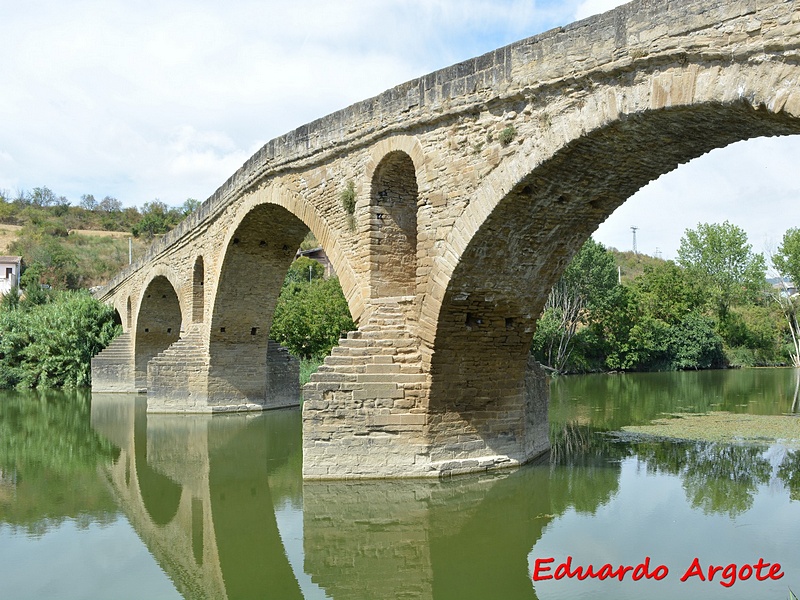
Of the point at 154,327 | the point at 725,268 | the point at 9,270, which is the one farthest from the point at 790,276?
the point at 9,270

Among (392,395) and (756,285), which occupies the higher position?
(756,285)

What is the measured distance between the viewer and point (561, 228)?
8.41 m

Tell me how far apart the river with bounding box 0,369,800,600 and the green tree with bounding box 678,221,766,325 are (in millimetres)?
29585

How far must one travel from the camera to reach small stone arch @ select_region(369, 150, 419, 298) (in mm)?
9594

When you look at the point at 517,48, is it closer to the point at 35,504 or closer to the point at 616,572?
the point at 616,572

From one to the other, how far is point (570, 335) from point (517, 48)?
2512 cm

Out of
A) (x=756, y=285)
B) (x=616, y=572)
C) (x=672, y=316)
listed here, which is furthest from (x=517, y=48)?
(x=756, y=285)

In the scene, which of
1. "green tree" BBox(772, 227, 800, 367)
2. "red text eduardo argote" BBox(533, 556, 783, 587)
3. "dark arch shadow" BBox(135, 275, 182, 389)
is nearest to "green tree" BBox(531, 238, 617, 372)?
"green tree" BBox(772, 227, 800, 367)

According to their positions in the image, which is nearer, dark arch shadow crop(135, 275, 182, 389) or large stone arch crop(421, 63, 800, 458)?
large stone arch crop(421, 63, 800, 458)

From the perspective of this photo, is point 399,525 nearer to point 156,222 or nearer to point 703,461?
point 703,461

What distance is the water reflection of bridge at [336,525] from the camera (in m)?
6.00

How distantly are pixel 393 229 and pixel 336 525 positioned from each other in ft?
12.9

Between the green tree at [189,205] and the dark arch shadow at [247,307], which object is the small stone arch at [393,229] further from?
the green tree at [189,205]

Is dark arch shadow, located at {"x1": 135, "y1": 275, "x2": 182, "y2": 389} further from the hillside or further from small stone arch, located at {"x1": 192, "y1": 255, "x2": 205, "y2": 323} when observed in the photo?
the hillside
